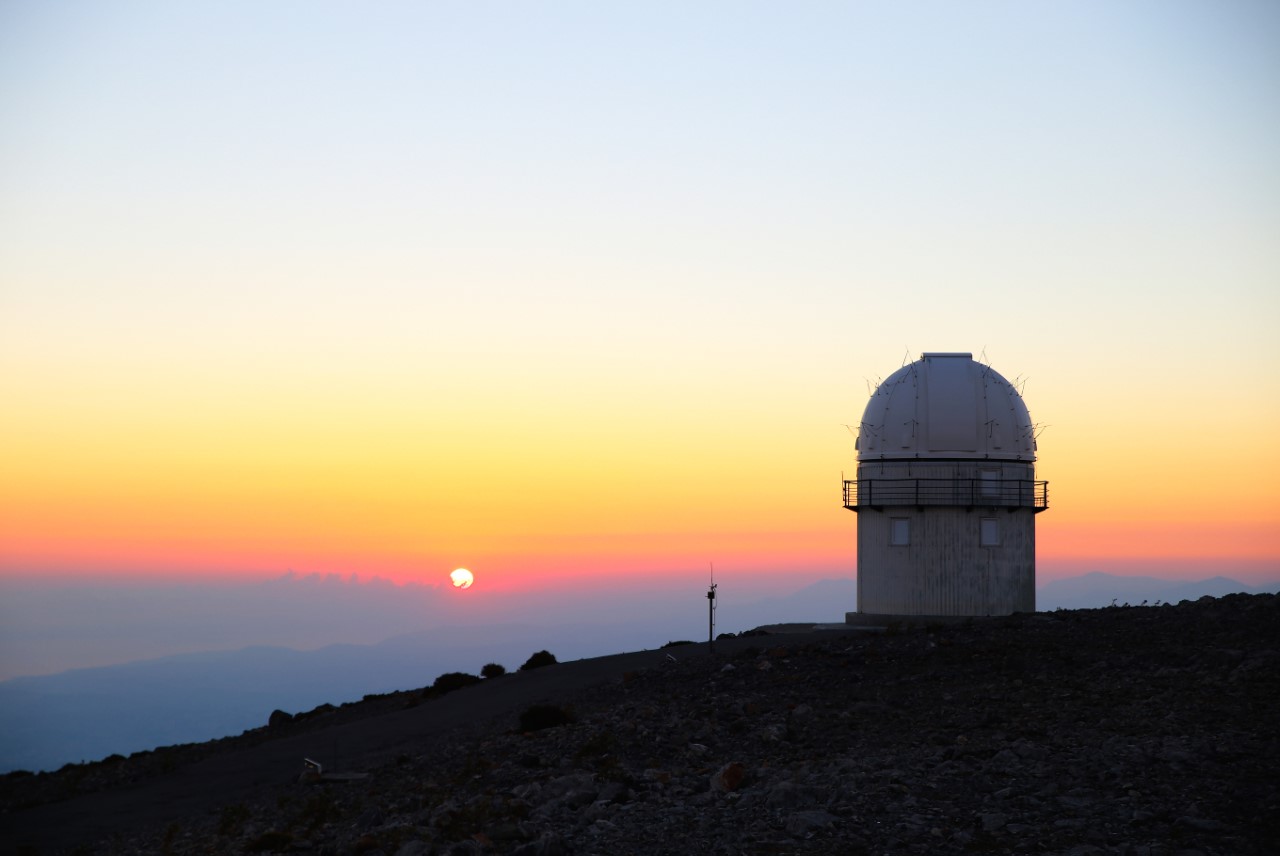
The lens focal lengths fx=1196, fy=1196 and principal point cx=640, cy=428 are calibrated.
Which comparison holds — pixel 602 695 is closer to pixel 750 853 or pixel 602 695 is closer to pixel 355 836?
pixel 355 836

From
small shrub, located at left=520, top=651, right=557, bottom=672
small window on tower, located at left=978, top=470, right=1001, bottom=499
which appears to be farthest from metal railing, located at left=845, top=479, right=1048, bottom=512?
small shrub, located at left=520, top=651, right=557, bottom=672

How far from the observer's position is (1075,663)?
853 inches

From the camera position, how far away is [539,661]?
36.6 meters

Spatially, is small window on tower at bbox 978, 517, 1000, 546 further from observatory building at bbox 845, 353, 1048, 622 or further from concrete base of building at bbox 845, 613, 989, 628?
A: concrete base of building at bbox 845, 613, 989, 628

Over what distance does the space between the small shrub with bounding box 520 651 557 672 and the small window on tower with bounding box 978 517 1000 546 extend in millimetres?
13193

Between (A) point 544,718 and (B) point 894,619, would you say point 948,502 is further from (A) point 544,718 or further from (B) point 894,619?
(A) point 544,718

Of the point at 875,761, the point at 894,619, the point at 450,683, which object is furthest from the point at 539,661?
the point at 875,761

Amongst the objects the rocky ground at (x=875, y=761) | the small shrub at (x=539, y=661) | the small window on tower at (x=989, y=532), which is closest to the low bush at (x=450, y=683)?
the small shrub at (x=539, y=661)

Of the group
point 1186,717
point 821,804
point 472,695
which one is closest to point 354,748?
point 472,695

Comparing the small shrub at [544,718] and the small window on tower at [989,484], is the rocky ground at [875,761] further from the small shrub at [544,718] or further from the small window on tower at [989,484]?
the small window on tower at [989,484]

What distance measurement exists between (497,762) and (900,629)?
1240cm

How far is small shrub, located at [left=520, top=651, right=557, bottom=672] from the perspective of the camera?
119ft

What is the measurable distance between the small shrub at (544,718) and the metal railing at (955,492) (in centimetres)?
1241

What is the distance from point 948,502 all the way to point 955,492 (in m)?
0.33
